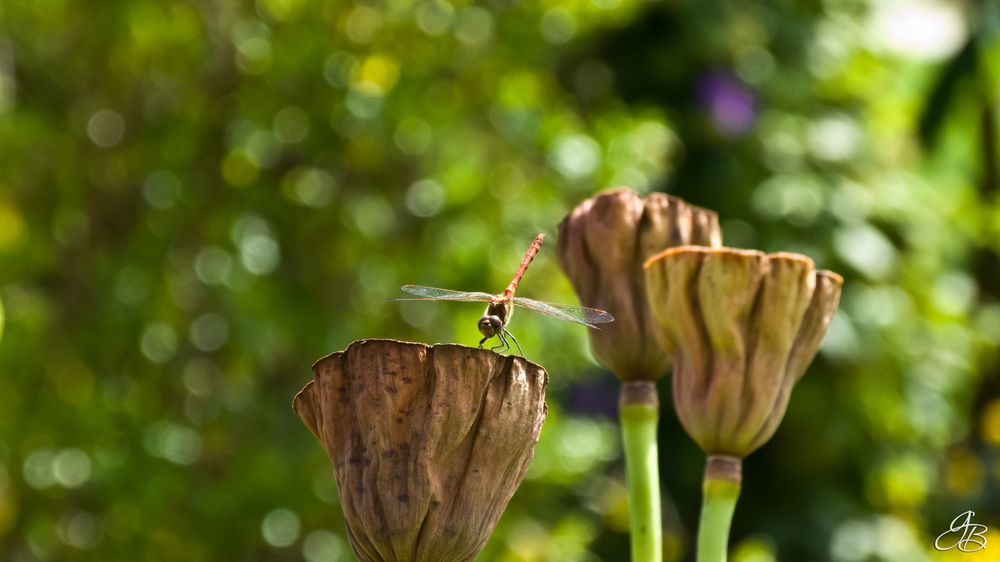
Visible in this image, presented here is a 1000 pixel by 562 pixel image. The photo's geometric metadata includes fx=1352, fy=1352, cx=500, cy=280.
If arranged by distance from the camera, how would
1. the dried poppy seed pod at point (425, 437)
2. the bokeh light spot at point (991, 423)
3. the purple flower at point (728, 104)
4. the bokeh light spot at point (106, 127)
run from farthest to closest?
the bokeh light spot at point (991, 423) → the purple flower at point (728, 104) → the bokeh light spot at point (106, 127) → the dried poppy seed pod at point (425, 437)

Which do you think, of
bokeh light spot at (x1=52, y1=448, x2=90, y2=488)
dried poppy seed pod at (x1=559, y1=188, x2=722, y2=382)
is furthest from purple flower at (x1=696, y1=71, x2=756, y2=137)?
dried poppy seed pod at (x1=559, y1=188, x2=722, y2=382)

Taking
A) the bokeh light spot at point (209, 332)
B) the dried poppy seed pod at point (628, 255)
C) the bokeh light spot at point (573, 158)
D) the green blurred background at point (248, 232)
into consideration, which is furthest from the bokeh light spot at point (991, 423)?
the dried poppy seed pod at point (628, 255)

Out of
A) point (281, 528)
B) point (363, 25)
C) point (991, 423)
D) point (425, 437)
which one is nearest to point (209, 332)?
point (281, 528)

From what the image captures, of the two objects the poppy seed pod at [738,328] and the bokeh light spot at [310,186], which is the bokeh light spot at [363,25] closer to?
the bokeh light spot at [310,186]

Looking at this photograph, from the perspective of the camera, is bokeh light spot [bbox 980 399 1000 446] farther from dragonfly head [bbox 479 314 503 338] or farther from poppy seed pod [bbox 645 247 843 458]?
poppy seed pod [bbox 645 247 843 458]

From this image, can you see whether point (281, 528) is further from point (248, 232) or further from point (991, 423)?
point (991, 423)
